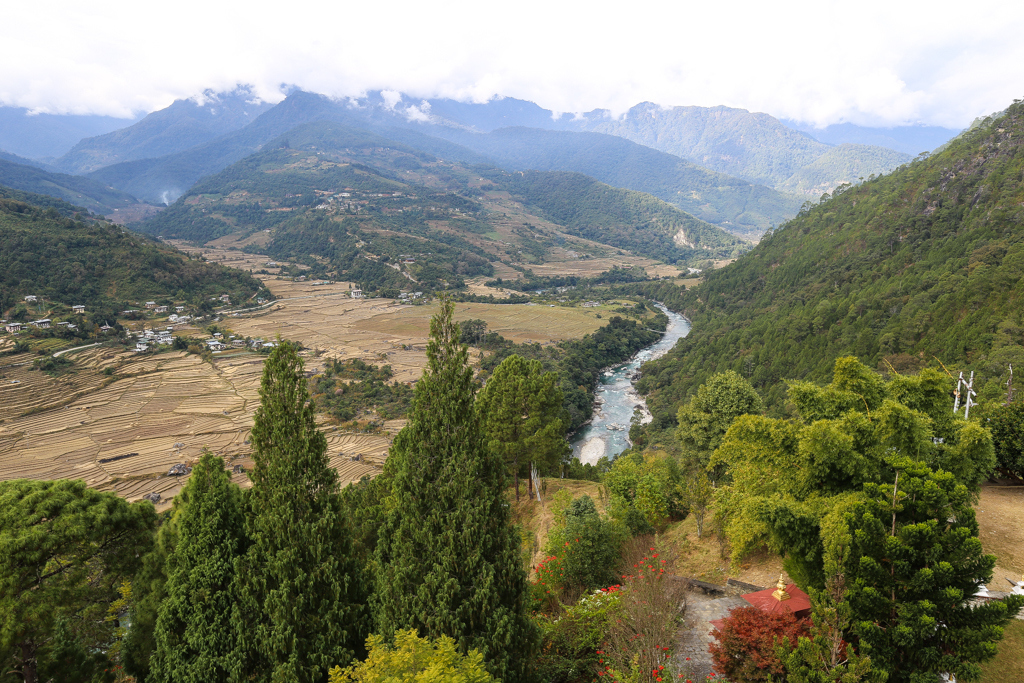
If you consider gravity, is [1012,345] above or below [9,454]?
above

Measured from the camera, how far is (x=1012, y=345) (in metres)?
34.9

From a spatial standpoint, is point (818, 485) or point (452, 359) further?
point (818, 485)

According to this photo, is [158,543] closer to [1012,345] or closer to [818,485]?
[818,485]

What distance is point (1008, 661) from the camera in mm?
11039

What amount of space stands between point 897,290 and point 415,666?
67.4m

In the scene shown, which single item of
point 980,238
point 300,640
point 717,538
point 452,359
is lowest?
point 717,538

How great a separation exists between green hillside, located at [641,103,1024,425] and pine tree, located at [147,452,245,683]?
4013cm

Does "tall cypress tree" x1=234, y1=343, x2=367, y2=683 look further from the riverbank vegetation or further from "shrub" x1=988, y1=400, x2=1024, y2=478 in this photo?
"shrub" x1=988, y1=400, x2=1024, y2=478

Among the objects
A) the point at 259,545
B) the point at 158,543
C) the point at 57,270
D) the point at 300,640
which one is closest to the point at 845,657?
the point at 300,640

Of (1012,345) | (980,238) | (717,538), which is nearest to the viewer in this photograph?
(717,538)

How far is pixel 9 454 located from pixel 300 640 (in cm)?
4967

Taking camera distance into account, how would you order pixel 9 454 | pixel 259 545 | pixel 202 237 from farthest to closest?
pixel 202 237
pixel 9 454
pixel 259 545

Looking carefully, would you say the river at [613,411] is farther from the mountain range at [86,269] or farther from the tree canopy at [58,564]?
the mountain range at [86,269]

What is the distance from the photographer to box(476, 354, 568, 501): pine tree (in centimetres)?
2625
